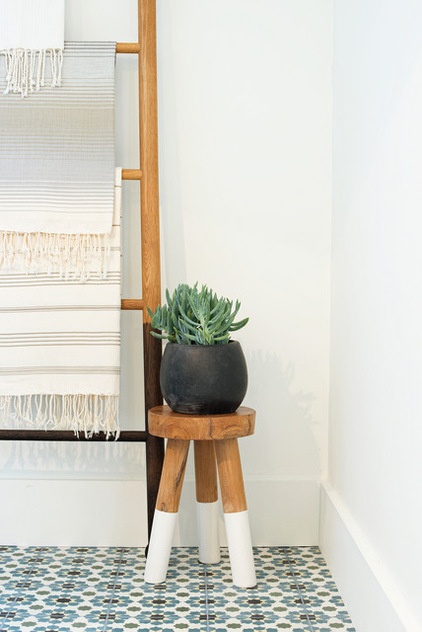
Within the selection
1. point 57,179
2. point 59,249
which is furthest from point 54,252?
point 57,179

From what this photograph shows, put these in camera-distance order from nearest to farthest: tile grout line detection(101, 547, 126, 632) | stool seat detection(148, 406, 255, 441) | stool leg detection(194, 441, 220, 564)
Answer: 1. tile grout line detection(101, 547, 126, 632)
2. stool seat detection(148, 406, 255, 441)
3. stool leg detection(194, 441, 220, 564)

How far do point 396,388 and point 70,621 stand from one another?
0.72 metres

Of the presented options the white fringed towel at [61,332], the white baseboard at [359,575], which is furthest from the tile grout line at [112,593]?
the white baseboard at [359,575]

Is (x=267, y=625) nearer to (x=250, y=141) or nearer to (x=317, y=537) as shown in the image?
(x=317, y=537)

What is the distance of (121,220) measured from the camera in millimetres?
1854

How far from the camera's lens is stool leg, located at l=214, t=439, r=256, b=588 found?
165 cm

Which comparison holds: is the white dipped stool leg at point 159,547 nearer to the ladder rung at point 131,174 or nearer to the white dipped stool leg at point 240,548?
the white dipped stool leg at point 240,548

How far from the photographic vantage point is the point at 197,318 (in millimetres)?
1660

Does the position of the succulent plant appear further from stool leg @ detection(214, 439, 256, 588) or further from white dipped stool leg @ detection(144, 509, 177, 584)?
white dipped stool leg @ detection(144, 509, 177, 584)

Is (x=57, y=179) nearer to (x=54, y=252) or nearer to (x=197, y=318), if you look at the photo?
(x=54, y=252)

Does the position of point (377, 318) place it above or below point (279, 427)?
above

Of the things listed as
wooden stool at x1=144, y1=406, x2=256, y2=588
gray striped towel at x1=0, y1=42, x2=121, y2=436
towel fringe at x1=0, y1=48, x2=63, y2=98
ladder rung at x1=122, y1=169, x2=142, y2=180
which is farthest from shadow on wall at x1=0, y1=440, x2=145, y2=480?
towel fringe at x1=0, y1=48, x2=63, y2=98

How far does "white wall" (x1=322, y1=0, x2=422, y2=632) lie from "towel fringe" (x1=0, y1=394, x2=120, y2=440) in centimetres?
50

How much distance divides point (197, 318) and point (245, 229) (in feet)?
1.12
